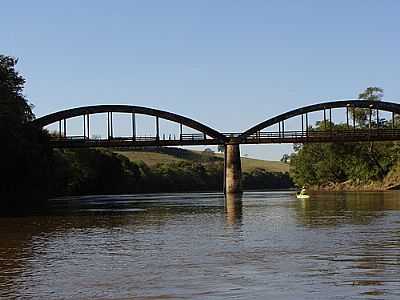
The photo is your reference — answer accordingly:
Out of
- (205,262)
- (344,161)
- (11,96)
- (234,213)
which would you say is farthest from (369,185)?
(205,262)

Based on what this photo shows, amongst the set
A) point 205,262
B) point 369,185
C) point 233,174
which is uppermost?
point 233,174

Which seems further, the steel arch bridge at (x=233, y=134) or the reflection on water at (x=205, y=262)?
the steel arch bridge at (x=233, y=134)

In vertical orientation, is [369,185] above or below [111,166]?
below

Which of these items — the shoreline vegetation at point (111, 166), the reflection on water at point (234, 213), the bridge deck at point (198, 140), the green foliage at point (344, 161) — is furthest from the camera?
the green foliage at point (344, 161)

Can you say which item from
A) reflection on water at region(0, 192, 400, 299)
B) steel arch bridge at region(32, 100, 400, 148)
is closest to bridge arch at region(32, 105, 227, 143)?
steel arch bridge at region(32, 100, 400, 148)

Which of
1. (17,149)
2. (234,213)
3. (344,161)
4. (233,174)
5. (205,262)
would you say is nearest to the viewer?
(205,262)

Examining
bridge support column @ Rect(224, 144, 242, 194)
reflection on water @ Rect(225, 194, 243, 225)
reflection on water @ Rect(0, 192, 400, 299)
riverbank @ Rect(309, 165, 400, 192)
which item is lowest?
reflection on water @ Rect(0, 192, 400, 299)

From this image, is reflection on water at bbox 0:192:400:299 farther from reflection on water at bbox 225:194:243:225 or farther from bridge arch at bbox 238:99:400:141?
bridge arch at bbox 238:99:400:141

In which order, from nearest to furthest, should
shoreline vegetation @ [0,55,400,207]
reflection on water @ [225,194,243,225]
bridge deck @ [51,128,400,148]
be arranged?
reflection on water @ [225,194,243,225] → shoreline vegetation @ [0,55,400,207] → bridge deck @ [51,128,400,148]

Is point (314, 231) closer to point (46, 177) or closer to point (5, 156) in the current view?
point (5, 156)

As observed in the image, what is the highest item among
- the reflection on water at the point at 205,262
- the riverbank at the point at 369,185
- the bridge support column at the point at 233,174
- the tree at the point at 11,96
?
the tree at the point at 11,96

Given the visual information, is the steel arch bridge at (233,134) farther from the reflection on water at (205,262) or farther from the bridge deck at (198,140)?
the reflection on water at (205,262)

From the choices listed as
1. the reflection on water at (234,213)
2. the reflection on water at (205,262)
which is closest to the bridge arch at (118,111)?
the reflection on water at (234,213)

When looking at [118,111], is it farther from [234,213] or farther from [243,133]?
[234,213]
